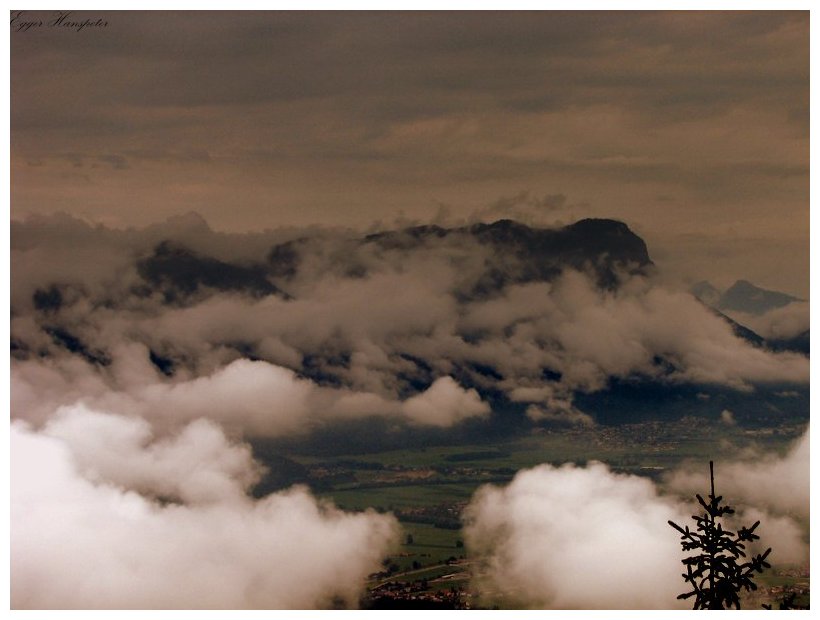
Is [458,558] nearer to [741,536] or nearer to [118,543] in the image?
[118,543]

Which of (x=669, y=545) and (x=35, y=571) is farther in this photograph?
(x=669, y=545)

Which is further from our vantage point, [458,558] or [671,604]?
[458,558]
